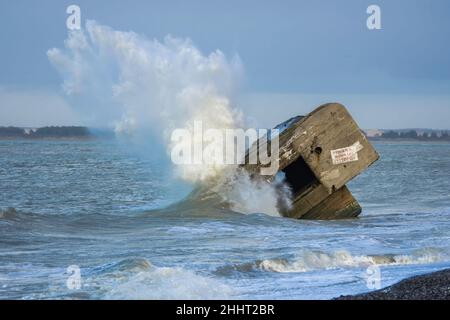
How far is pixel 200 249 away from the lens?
1476 cm

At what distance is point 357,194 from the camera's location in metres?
29.2

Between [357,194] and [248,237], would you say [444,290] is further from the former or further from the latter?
[357,194]

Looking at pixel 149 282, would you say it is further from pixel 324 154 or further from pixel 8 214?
pixel 8 214

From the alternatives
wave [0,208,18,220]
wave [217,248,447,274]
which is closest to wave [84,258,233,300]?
wave [217,248,447,274]

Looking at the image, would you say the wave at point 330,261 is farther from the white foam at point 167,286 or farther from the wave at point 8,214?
the wave at point 8,214

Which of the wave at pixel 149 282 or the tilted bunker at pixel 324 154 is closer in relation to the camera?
the wave at pixel 149 282

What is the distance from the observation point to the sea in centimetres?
1160

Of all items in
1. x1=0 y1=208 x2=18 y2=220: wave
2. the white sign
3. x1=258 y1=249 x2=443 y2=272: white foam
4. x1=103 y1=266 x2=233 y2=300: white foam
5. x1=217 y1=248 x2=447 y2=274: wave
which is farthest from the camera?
x1=0 y1=208 x2=18 y2=220: wave

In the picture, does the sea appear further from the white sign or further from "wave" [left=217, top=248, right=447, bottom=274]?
the white sign

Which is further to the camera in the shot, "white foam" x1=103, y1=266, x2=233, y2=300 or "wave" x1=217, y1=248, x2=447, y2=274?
"wave" x1=217, y1=248, x2=447, y2=274

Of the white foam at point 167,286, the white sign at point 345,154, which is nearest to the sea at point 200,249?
the white foam at point 167,286

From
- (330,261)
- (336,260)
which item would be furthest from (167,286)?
(336,260)

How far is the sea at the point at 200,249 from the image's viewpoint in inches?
457

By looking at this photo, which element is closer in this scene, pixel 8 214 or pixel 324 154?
pixel 324 154
